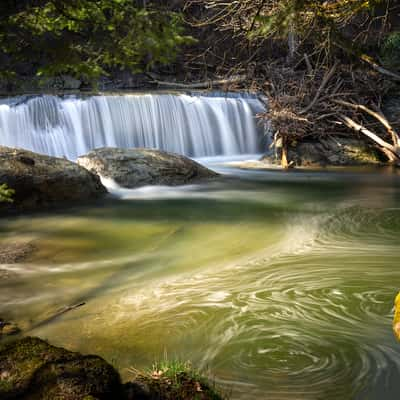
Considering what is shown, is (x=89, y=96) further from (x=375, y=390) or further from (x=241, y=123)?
(x=375, y=390)

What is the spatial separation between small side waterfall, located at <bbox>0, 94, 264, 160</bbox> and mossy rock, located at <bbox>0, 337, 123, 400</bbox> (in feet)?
41.0

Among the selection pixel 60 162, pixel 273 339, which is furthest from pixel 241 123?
pixel 273 339

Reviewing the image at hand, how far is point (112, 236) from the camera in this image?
6742 millimetres

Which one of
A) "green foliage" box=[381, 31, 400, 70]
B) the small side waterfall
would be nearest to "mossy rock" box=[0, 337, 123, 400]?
the small side waterfall

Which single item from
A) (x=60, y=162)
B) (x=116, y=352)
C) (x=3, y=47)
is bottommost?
(x=116, y=352)

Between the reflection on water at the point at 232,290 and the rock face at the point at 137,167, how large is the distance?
2.02m

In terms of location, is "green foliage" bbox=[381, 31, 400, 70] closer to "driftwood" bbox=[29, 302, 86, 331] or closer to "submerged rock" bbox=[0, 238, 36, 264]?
"submerged rock" bbox=[0, 238, 36, 264]

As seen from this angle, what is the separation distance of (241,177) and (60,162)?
16.2 ft

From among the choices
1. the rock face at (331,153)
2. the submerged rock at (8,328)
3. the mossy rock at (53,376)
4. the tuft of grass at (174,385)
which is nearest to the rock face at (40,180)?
the submerged rock at (8,328)

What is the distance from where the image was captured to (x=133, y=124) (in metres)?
15.6

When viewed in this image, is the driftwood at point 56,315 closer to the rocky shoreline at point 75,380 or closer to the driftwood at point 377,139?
the rocky shoreline at point 75,380

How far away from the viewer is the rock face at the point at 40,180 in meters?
8.21

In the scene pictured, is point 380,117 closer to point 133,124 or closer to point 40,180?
point 133,124

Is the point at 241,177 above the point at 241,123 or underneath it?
underneath
